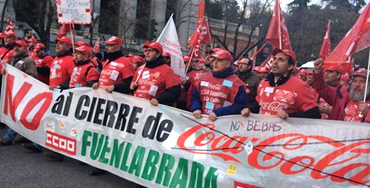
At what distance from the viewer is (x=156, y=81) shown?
18.6 feet

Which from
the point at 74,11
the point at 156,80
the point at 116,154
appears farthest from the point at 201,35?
the point at 116,154

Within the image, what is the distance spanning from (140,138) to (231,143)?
1234 mm

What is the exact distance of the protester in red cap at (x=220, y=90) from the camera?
5242mm

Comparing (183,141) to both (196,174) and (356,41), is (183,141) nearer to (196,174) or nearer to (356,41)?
(196,174)

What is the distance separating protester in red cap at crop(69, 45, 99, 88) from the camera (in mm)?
6371

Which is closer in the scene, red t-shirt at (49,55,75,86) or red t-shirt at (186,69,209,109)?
red t-shirt at (49,55,75,86)

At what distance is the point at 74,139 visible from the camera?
19.5ft

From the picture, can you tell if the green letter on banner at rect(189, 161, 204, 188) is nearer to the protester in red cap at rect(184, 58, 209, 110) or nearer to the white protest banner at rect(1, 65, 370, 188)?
the white protest banner at rect(1, 65, 370, 188)

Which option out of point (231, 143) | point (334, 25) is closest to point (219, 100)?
point (231, 143)

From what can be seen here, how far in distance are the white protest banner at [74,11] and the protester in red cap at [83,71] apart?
1.29 m

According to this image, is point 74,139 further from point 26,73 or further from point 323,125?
point 323,125

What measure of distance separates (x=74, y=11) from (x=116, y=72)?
2146 millimetres

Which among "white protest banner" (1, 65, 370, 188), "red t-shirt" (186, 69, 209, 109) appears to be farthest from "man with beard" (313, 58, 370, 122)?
"red t-shirt" (186, 69, 209, 109)

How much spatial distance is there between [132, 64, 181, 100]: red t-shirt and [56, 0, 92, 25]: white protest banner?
2.32 m
